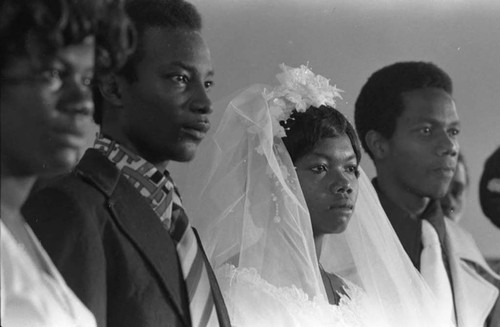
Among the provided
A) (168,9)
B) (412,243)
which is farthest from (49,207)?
(412,243)

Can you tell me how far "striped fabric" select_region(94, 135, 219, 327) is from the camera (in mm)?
1146

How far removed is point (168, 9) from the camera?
4.20ft

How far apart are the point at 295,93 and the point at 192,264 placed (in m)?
0.48

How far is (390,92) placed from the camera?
1.84 metres

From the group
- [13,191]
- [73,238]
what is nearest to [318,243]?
[73,238]

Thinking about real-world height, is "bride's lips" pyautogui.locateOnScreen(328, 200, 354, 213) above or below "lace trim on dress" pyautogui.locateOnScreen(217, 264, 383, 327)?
above

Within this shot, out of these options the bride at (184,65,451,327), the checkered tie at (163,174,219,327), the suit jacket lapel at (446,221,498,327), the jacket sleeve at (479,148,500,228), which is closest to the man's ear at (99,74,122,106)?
the checkered tie at (163,174,219,327)

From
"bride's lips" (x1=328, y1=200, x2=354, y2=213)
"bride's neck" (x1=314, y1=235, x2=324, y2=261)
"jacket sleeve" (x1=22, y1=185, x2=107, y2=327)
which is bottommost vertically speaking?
"jacket sleeve" (x1=22, y1=185, x2=107, y2=327)

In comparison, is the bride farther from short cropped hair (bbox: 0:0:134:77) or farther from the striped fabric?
short cropped hair (bbox: 0:0:134:77)

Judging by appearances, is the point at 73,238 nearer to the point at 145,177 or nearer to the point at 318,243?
the point at 145,177

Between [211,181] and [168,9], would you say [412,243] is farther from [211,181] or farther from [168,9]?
[168,9]

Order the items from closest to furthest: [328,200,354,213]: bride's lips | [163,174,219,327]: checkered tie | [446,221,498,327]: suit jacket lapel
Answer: [163,174,219,327]: checkered tie, [328,200,354,213]: bride's lips, [446,221,498,327]: suit jacket lapel

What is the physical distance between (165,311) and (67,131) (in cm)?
33

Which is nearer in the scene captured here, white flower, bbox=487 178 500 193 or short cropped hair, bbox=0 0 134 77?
short cropped hair, bbox=0 0 134 77
